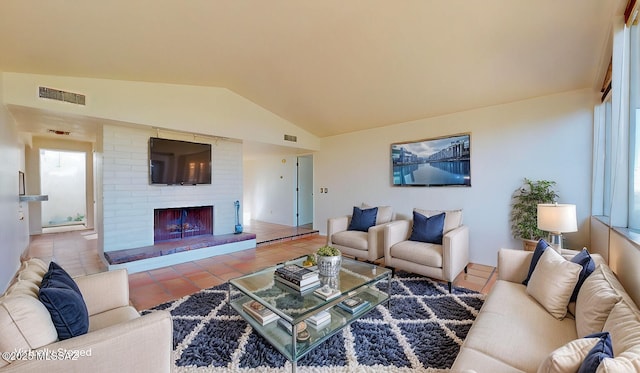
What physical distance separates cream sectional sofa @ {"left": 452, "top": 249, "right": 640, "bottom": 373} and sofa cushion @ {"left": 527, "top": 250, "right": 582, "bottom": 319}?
0.05 metres

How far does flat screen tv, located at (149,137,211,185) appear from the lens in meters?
4.00

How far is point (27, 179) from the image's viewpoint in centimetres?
577

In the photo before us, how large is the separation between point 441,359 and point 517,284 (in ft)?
3.06

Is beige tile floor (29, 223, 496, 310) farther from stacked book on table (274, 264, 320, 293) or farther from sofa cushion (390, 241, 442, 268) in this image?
stacked book on table (274, 264, 320, 293)

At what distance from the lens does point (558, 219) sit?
7.20 feet

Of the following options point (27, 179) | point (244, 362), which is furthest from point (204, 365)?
point (27, 179)

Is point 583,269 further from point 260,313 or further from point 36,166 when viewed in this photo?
point 36,166

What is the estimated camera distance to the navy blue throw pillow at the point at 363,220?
3.99m

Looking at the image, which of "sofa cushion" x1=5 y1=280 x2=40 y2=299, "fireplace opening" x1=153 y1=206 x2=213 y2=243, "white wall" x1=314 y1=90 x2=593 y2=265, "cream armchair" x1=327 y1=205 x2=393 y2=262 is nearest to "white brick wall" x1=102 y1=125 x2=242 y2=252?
"fireplace opening" x1=153 y1=206 x2=213 y2=243

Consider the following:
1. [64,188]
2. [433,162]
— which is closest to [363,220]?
[433,162]

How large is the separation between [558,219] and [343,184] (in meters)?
3.55

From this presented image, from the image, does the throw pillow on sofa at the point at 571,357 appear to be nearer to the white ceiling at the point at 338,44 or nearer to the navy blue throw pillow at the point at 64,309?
the navy blue throw pillow at the point at 64,309

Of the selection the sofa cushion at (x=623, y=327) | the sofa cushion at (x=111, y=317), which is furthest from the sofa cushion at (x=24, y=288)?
the sofa cushion at (x=623, y=327)

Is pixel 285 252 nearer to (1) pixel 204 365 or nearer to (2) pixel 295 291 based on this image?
(2) pixel 295 291
